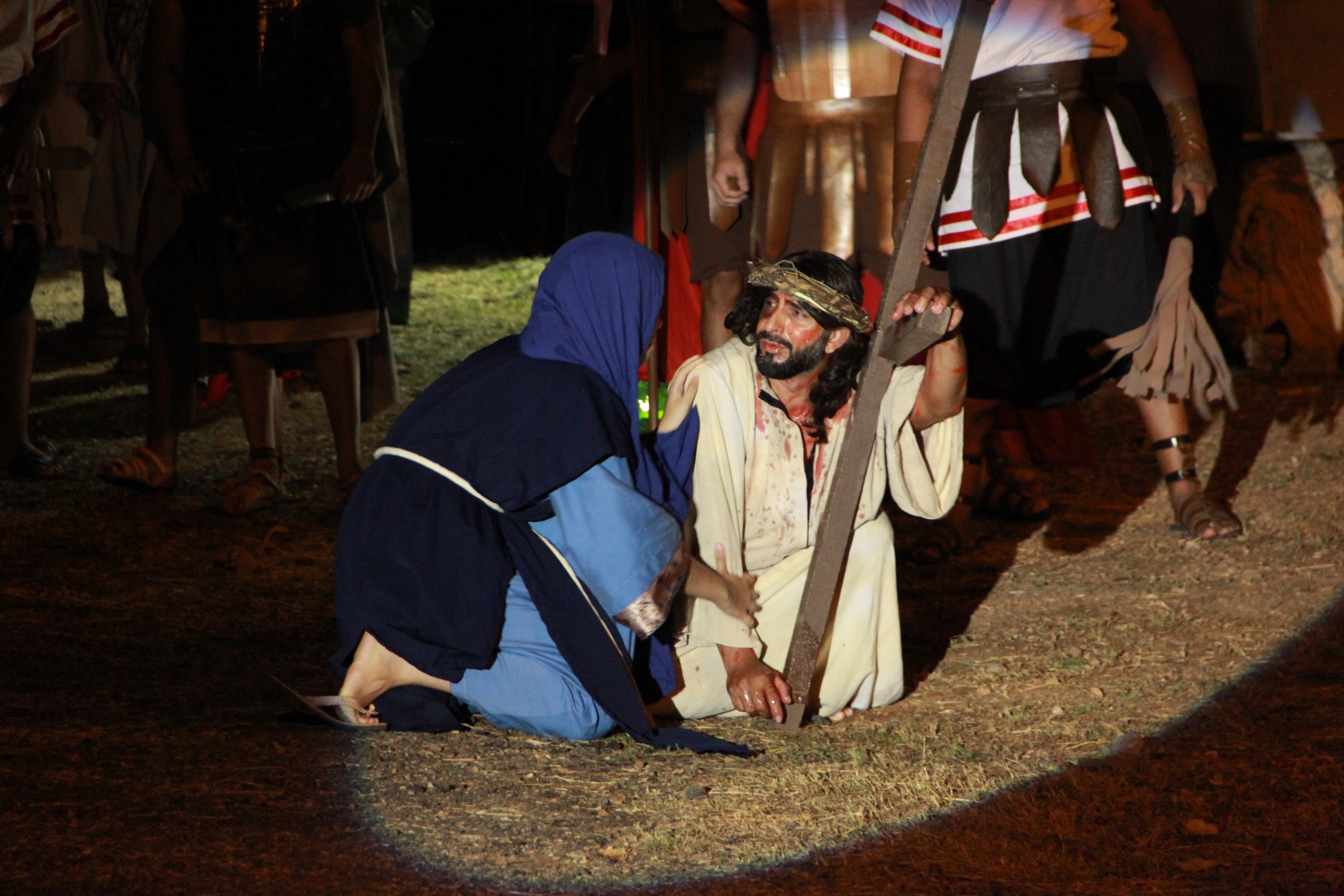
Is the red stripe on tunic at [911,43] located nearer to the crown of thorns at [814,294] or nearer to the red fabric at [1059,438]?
the crown of thorns at [814,294]

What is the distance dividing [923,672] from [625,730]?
2.81 ft

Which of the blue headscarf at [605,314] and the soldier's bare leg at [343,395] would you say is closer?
the blue headscarf at [605,314]

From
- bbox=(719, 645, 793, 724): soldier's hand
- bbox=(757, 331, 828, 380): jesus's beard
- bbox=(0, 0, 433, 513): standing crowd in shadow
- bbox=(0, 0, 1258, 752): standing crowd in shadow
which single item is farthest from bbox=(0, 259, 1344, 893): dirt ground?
bbox=(757, 331, 828, 380): jesus's beard

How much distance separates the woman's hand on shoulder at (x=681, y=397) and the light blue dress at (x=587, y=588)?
346mm

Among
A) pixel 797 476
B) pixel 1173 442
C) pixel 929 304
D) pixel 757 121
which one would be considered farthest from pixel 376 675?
pixel 757 121

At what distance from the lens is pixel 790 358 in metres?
2.98

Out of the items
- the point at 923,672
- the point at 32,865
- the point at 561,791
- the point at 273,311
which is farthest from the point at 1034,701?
the point at 273,311

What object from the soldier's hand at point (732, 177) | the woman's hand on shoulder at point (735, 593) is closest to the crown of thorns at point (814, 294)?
the woman's hand on shoulder at point (735, 593)

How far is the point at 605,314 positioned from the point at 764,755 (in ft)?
3.10

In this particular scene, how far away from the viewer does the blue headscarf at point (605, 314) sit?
2.76 meters

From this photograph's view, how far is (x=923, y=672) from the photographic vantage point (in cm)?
343

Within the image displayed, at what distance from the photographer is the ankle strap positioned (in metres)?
4.37

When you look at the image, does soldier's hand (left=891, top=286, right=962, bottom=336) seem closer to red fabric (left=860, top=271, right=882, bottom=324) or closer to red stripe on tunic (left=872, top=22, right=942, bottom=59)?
red stripe on tunic (left=872, top=22, right=942, bottom=59)

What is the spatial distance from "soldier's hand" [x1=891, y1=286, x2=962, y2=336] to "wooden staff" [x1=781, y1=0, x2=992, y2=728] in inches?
0.7
